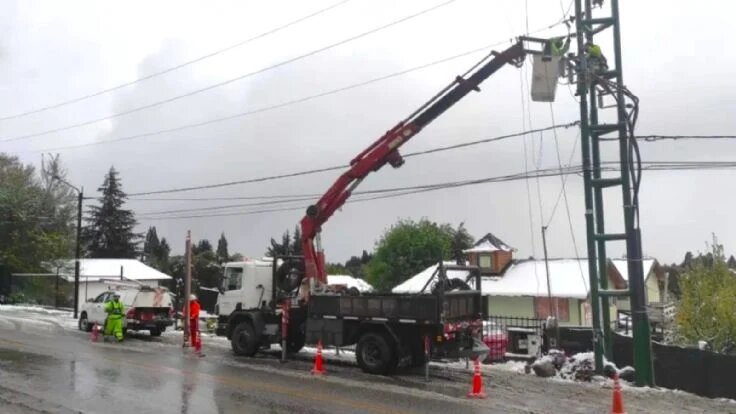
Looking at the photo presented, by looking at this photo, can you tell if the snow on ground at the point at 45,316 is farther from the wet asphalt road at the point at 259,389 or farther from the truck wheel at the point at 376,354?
the truck wheel at the point at 376,354

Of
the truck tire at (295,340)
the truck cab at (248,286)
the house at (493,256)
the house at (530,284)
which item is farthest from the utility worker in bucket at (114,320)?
the house at (493,256)

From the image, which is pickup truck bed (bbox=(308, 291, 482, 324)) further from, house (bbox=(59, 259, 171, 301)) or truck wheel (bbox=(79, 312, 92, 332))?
house (bbox=(59, 259, 171, 301))

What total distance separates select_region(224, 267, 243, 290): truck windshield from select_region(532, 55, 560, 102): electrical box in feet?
30.7

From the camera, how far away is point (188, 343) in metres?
21.3

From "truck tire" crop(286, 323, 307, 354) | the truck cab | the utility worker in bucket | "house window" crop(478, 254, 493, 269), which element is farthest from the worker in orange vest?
"house window" crop(478, 254, 493, 269)

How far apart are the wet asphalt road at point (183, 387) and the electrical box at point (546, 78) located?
6.81 metres

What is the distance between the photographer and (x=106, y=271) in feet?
175

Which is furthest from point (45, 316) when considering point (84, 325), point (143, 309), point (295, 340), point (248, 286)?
point (295, 340)

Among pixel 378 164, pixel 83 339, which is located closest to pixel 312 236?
pixel 378 164

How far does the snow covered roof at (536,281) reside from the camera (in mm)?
43031

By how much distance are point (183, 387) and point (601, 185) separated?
9.90m

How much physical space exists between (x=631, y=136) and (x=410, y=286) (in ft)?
105

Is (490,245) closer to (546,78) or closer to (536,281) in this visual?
(536,281)

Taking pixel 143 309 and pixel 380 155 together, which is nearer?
pixel 380 155
